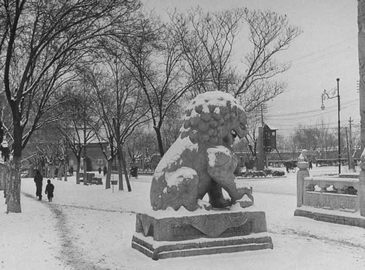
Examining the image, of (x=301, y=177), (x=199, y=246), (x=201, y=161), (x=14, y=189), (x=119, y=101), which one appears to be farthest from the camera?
(x=119, y=101)

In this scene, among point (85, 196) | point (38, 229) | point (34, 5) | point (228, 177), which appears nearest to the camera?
point (228, 177)

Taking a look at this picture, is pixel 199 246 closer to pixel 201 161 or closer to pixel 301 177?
pixel 201 161

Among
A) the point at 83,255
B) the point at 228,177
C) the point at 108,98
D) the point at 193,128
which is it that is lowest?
the point at 83,255

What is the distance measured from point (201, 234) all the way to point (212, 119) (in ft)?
7.25

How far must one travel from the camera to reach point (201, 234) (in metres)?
8.85

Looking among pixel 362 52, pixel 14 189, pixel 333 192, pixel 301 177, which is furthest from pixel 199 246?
pixel 362 52

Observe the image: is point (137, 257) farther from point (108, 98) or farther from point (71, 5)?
point (108, 98)

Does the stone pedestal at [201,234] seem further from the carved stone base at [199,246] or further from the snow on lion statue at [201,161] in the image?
the snow on lion statue at [201,161]

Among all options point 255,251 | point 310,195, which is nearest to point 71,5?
point 310,195

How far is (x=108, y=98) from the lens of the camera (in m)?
31.5

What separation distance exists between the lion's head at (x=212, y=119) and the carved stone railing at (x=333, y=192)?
4.49 metres

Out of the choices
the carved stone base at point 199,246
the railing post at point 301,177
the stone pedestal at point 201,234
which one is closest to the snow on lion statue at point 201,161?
the stone pedestal at point 201,234

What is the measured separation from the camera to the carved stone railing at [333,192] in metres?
12.8

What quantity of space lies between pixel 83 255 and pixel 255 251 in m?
3.31
